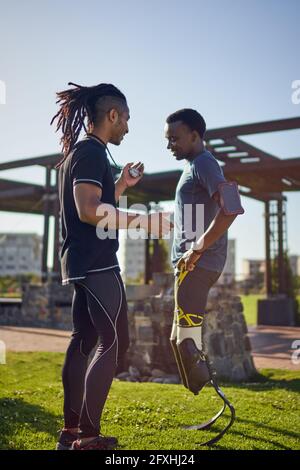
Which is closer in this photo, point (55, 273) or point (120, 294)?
point (120, 294)

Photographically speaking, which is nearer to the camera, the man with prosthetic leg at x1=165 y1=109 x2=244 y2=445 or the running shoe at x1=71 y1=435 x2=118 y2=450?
the running shoe at x1=71 y1=435 x2=118 y2=450

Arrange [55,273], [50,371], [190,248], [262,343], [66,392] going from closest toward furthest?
[66,392]
[190,248]
[50,371]
[262,343]
[55,273]

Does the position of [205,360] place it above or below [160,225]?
below

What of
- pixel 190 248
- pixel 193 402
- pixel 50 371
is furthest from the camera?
pixel 50 371

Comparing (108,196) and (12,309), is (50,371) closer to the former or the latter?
(108,196)

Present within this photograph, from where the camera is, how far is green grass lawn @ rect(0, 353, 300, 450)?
300cm

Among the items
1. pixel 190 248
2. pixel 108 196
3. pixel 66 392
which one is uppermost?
pixel 108 196

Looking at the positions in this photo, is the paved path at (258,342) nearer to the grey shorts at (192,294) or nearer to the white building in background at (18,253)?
the grey shorts at (192,294)

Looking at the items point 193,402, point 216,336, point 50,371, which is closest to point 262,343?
point 216,336

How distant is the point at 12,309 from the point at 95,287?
46.0 ft

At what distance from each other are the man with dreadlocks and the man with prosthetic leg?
32 centimetres

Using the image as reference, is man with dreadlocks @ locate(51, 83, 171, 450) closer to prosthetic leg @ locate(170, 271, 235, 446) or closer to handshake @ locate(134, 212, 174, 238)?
handshake @ locate(134, 212, 174, 238)

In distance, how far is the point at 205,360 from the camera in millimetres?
2961

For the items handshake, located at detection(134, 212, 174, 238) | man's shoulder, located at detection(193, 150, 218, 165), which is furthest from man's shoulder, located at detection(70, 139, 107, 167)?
man's shoulder, located at detection(193, 150, 218, 165)
